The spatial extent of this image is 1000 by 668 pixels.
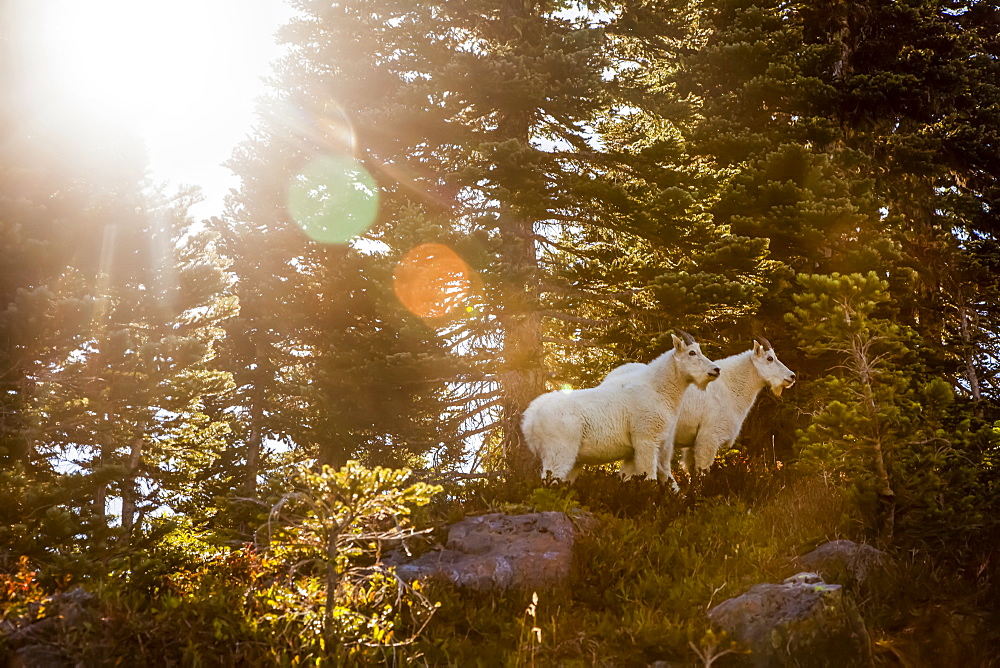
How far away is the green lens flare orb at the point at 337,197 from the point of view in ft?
60.6

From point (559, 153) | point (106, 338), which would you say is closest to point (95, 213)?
point (106, 338)

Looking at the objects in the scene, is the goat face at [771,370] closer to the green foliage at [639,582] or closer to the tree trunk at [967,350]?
the green foliage at [639,582]

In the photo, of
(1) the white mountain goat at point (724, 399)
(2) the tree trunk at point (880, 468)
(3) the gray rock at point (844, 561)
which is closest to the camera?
(3) the gray rock at point (844, 561)

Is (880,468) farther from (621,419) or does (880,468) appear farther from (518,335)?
(518,335)

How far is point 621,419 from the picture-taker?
11.0 meters

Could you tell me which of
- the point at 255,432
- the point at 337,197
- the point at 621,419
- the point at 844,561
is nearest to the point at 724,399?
the point at 621,419

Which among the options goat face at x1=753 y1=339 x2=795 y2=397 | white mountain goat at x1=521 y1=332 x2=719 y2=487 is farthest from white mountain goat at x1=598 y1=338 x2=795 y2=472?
white mountain goat at x1=521 y1=332 x2=719 y2=487

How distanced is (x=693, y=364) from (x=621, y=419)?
134 centimetres

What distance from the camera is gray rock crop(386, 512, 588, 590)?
7.17 metres

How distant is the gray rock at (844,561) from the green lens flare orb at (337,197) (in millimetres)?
14058

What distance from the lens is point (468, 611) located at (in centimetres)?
654

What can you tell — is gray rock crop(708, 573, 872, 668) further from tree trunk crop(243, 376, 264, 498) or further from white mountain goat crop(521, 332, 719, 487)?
tree trunk crop(243, 376, 264, 498)

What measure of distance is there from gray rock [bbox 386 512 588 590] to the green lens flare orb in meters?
12.0

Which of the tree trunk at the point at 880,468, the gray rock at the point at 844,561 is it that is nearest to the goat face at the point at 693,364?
the tree trunk at the point at 880,468
